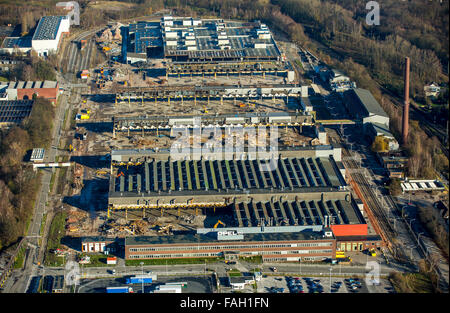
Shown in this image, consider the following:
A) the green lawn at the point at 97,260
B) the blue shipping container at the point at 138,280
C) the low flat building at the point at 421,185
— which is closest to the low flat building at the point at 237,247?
the green lawn at the point at 97,260

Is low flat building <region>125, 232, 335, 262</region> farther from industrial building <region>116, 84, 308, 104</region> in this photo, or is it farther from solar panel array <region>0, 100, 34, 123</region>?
industrial building <region>116, 84, 308, 104</region>

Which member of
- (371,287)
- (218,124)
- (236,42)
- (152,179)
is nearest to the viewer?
(371,287)

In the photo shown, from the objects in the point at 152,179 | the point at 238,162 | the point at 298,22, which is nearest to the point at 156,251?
the point at 152,179

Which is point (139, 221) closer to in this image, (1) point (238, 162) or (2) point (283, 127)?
(1) point (238, 162)

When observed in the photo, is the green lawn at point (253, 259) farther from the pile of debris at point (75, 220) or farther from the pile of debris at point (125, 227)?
the pile of debris at point (75, 220)

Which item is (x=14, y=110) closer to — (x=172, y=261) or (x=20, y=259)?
(x=20, y=259)

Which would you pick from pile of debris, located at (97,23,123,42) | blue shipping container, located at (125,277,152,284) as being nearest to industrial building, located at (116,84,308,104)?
pile of debris, located at (97,23,123,42)

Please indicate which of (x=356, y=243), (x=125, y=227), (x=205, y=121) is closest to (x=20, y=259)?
(x=125, y=227)
